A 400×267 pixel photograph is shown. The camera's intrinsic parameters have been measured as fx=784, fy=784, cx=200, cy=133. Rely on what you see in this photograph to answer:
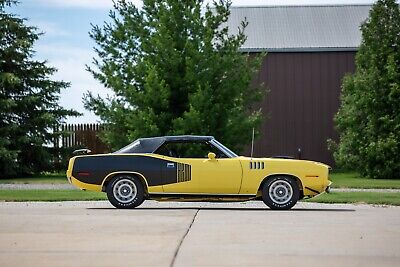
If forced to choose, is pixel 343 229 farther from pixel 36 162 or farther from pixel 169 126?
pixel 36 162

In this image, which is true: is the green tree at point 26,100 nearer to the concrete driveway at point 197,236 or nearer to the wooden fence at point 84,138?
the wooden fence at point 84,138

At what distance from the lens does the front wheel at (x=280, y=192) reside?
14.3 metres

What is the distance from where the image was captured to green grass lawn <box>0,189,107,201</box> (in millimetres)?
16906

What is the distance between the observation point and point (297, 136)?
1453 inches

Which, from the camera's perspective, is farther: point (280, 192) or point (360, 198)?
point (360, 198)

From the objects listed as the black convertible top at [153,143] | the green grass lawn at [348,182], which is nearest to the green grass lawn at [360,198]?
the black convertible top at [153,143]

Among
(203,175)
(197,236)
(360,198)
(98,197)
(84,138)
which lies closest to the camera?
(197,236)

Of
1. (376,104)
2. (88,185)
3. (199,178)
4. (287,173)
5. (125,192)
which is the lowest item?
(125,192)

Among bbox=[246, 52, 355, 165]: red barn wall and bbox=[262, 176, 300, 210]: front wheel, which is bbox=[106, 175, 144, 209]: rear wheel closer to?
bbox=[262, 176, 300, 210]: front wheel

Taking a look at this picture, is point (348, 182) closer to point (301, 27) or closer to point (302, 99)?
point (302, 99)

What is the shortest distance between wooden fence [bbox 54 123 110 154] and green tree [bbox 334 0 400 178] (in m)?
9.50

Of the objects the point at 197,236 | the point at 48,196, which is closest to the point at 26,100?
the point at 48,196

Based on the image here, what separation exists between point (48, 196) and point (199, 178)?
4637 millimetres

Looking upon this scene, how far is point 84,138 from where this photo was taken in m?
31.6
